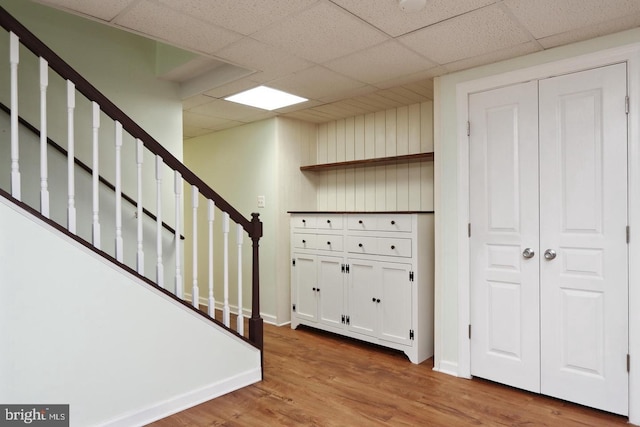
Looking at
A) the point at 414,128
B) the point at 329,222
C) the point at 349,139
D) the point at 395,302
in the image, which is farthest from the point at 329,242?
the point at 414,128

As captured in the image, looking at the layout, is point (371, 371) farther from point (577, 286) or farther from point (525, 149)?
point (525, 149)

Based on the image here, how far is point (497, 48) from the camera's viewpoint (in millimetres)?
2496

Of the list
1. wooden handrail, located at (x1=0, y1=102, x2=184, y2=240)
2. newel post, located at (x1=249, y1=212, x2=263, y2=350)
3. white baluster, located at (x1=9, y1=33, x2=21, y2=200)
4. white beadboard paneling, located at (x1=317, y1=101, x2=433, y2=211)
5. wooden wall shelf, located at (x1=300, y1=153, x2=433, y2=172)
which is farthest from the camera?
white beadboard paneling, located at (x1=317, y1=101, x2=433, y2=211)

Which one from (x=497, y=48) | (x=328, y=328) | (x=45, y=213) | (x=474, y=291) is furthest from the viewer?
(x=328, y=328)

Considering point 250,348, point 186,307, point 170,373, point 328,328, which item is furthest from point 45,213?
point 328,328

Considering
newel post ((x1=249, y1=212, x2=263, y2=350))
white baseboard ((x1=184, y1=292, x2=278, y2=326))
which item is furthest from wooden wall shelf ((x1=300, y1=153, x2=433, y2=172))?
white baseboard ((x1=184, y1=292, x2=278, y2=326))

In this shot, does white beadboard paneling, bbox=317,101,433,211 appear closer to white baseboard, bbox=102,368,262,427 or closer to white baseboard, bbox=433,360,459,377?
white baseboard, bbox=433,360,459,377

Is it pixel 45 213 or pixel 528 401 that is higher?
pixel 45 213

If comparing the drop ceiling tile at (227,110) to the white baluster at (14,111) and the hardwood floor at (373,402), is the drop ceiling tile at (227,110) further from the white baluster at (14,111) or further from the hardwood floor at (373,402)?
the hardwood floor at (373,402)

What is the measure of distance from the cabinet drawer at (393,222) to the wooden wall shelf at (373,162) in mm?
656

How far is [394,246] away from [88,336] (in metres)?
2.24

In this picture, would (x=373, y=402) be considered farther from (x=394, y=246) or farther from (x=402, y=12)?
(x=402, y=12)

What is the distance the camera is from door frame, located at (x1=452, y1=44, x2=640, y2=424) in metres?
2.25

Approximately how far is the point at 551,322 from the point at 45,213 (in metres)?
2.93
